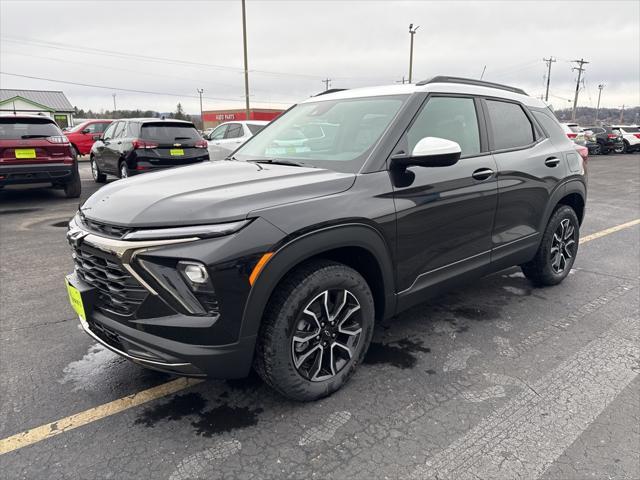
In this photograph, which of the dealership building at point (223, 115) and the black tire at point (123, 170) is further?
the dealership building at point (223, 115)

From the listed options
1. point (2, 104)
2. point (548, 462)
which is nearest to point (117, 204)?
point (548, 462)

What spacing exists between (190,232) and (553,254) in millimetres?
3558

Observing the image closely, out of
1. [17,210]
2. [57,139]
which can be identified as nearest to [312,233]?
[57,139]

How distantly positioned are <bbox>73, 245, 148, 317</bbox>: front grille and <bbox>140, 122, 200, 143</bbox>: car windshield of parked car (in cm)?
824

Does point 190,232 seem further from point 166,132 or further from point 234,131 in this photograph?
point 234,131

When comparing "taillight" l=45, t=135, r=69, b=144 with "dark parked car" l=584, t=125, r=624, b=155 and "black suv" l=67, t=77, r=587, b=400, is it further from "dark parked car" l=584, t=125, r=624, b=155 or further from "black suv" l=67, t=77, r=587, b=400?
"dark parked car" l=584, t=125, r=624, b=155

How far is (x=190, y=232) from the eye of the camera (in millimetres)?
2082

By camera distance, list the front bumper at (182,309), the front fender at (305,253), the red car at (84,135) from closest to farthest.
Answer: the front bumper at (182,309) → the front fender at (305,253) → the red car at (84,135)

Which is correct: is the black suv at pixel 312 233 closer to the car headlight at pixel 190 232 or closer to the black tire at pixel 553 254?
the car headlight at pixel 190 232

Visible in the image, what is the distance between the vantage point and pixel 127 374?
292 cm

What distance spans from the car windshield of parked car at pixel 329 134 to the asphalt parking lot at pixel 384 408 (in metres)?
1.36

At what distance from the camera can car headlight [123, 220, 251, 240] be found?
2.08m

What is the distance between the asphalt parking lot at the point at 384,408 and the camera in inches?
83.9

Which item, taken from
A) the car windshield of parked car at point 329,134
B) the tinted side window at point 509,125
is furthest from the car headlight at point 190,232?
the tinted side window at point 509,125
